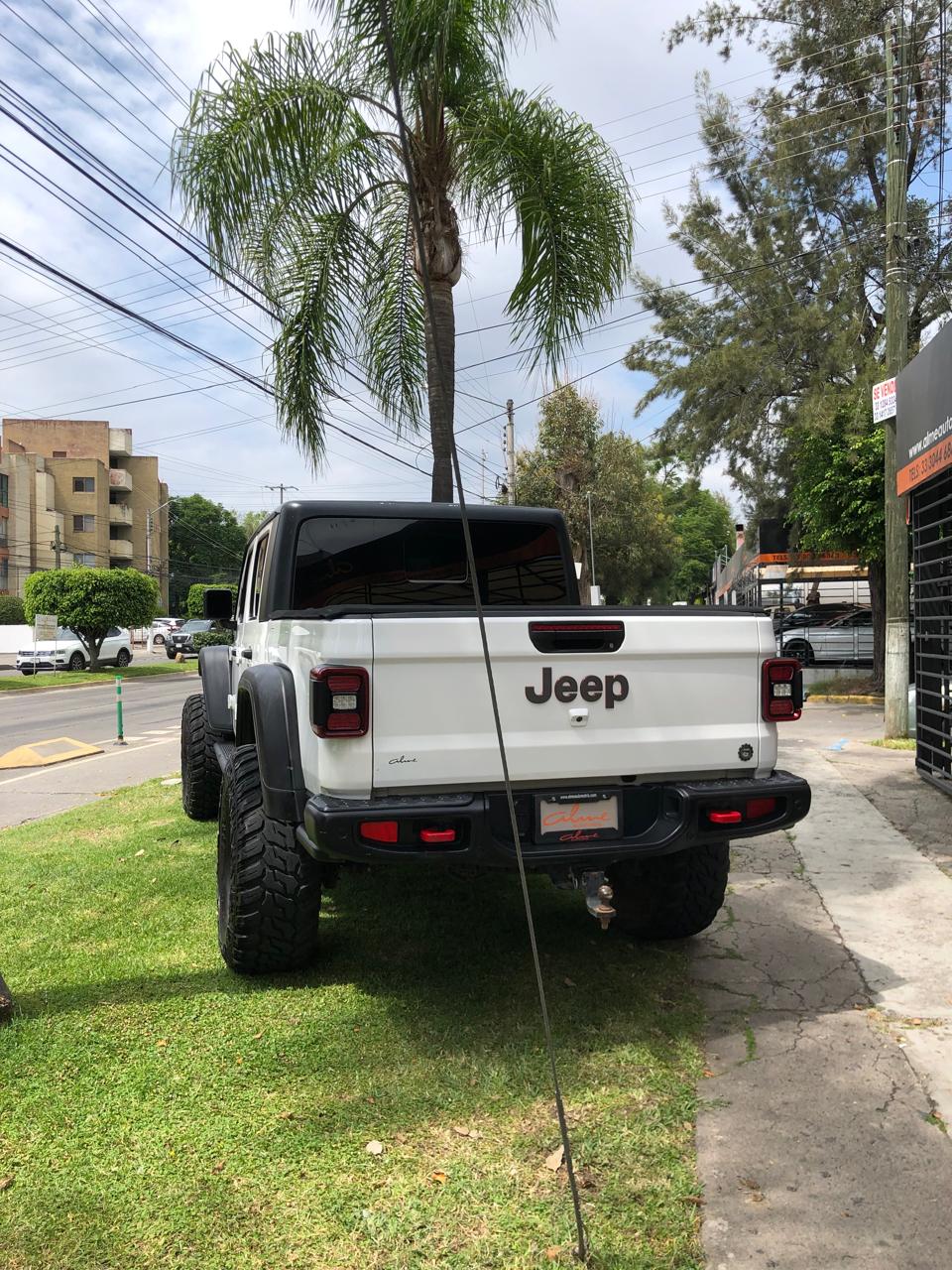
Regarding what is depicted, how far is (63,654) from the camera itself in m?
30.2

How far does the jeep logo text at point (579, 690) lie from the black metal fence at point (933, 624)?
559 centimetres

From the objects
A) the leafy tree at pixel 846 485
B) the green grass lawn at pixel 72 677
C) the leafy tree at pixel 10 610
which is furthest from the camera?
the leafy tree at pixel 10 610

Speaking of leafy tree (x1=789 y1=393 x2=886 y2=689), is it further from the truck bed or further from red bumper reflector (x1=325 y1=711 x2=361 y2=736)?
red bumper reflector (x1=325 y1=711 x2=361 y2=736)

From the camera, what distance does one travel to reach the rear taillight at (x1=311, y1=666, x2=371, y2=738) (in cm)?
325

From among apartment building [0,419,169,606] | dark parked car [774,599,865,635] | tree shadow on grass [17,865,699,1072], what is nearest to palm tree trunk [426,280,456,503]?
tree shadow on grass [17,865,699,1072]

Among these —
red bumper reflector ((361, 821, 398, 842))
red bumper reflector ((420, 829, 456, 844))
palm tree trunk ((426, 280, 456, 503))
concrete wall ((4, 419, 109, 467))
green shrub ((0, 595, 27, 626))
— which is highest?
concrete wall ((4, 419, 109, 467))

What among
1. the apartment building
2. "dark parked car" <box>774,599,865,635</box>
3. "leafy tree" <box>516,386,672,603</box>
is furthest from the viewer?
the apartment building

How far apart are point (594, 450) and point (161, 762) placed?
29.4 metres

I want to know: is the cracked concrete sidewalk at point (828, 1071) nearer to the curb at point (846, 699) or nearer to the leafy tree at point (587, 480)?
the curb at point (846, 699)

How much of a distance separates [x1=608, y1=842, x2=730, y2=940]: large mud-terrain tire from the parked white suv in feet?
92.2

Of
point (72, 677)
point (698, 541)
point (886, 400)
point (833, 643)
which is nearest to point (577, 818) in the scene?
point (886, 400)

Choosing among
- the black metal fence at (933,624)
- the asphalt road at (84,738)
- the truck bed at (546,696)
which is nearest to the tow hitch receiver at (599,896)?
the truck bed at (546,696)

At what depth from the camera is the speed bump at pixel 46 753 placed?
452 inches

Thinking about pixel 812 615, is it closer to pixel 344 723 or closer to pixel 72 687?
pixel 72 687
